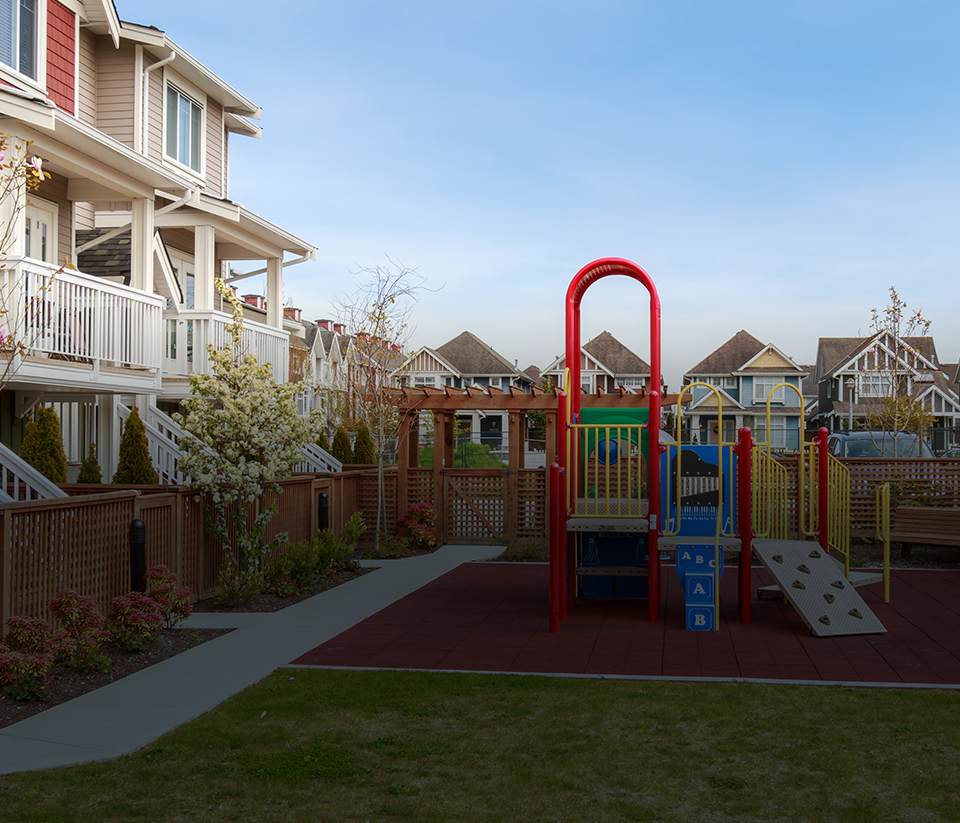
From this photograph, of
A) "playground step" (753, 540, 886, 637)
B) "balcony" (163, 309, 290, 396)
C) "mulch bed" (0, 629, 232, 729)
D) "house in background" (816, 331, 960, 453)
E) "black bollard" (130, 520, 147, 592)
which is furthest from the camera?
"house in background" (816, 331, 960, 453)

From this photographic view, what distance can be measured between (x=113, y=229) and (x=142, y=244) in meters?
2.62

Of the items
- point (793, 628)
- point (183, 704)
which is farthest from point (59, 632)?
point (793, 628)

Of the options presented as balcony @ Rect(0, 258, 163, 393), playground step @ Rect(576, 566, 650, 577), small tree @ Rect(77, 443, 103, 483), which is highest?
balcony @ Rect(0, 258, 163, 393)

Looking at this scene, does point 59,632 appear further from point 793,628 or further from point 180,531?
point 793,628

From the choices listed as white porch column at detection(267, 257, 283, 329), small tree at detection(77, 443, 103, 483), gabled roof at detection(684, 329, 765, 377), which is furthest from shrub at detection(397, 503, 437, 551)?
gabled roof at detection(684, 329, 765, 377)

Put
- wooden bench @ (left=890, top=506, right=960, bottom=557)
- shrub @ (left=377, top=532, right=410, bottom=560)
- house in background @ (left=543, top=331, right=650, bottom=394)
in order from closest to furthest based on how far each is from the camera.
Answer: wooden bench @ (left=890, top=506, right=960, bottom=557), shrub @ (left=377, top=532, right=410, bottom=560), house in background @ (left=543, top=331, right=650, bottom=394)

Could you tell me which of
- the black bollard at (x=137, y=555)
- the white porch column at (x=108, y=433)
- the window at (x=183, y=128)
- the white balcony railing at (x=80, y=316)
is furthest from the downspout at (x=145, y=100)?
the black bollard at (x=137, y=555)

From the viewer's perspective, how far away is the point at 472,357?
7456 centimetres

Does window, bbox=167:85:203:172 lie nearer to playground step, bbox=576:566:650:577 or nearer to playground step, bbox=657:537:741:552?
playground step, bbox=576:566:650:577

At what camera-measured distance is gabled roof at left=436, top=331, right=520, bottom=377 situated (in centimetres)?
7312

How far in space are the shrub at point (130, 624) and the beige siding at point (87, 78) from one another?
1149 cm

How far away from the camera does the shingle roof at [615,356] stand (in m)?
73.5

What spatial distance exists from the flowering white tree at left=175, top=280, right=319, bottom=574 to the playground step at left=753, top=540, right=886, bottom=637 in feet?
18.5

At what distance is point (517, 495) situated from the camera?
17.0m
